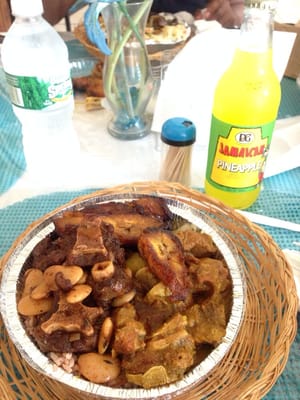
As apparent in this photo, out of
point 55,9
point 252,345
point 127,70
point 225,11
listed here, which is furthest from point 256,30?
point 55,9

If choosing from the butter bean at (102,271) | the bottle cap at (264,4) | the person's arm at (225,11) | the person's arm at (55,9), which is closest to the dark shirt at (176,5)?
the person's arm at (225,11)

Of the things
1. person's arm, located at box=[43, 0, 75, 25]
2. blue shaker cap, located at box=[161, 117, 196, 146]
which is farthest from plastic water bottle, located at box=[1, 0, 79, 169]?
person's arm, located at box=[43, 0, 75, 25]

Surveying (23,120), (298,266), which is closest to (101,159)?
(23,120)

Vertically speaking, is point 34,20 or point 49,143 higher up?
point 34,20

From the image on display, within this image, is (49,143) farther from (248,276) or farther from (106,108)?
(248,276)

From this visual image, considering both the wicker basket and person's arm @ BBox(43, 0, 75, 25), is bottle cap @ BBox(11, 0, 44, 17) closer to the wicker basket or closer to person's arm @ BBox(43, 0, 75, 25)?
the wicker basket

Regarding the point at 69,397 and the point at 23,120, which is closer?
the point at 69,397

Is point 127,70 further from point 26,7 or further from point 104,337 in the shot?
point 104,337
